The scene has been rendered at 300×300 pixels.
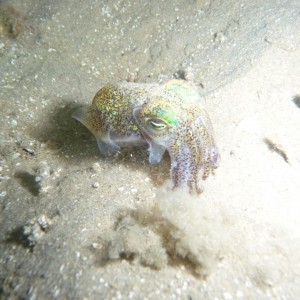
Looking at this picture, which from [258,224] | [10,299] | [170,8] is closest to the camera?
[10,299]

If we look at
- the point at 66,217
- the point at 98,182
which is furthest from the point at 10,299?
the point at 98,182

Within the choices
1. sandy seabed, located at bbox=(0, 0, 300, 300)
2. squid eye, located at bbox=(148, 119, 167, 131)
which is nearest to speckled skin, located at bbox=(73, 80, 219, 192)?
squid eye, located at bbox=(148, 119, 167, 131)

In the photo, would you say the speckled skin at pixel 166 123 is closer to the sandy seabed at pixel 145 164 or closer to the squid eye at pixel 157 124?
the squid eye at pixel 157 124

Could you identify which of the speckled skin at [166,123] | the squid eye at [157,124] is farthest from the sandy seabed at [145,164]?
the squid eye at [157,124]

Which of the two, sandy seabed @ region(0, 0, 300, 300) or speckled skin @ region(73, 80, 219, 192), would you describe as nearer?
sandy seabed @ region(0, 0, 300, 300)

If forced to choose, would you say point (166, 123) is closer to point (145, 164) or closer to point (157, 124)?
point (157, 124)

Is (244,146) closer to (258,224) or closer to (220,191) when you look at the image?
(220,191)

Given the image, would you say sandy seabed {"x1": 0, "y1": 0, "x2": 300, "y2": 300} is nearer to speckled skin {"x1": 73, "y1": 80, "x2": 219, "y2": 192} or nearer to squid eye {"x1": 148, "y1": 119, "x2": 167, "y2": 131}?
speckled skin {"x1": 73, "y1": 80, "x2": 219, "y2": 192}
